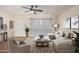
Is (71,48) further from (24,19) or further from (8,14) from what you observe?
(8,14)

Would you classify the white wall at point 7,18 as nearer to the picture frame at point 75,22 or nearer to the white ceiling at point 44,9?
the white ceiling at point 44,9

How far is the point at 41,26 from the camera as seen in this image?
270cm

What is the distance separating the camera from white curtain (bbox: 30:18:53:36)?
264 cm

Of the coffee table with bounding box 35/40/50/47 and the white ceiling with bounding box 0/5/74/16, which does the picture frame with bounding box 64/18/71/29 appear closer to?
the white ceiling with bounding box 0/5/74/16

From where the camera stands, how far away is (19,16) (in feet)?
8.72

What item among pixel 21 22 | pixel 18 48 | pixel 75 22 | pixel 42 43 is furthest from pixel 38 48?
pixel 75 22

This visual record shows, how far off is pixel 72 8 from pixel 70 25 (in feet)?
1.08

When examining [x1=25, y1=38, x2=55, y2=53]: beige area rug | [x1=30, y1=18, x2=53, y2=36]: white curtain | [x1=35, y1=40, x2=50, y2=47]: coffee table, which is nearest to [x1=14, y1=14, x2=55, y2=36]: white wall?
[x1=30, y1=18, x2=53, y2=36]: white curtain

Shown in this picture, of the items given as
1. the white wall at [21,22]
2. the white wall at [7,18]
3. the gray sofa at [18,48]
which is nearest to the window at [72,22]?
the white wall at [21,22]

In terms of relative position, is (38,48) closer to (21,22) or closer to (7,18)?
(21,22)

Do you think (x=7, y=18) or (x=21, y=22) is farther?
(x=21, y=22)
